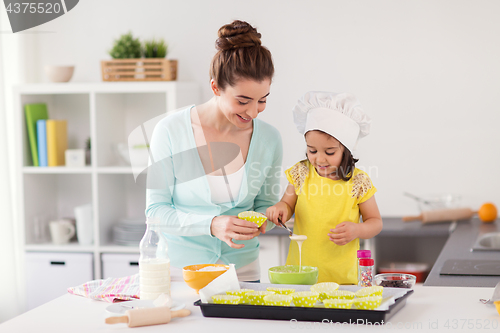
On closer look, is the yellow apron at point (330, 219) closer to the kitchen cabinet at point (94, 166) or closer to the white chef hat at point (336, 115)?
the white chef hat at point (336, 115)

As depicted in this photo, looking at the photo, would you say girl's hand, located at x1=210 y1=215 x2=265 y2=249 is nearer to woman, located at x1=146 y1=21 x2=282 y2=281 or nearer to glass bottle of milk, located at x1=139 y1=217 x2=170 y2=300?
woman, located at x1=146 y1=21 x2=282 y2=281

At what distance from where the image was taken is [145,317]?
1.23 metres

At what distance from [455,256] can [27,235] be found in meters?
2.39

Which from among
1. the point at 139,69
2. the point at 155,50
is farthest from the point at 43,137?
the point at 155,50

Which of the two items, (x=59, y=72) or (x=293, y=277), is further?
(x=59, y=72)

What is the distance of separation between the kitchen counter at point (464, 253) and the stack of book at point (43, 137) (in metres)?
2.23

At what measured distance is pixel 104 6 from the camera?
341cm

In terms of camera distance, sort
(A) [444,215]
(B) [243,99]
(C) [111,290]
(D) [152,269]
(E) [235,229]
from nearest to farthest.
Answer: (D) [152,269]
(C) [111,290]
(E) [235,229]
(B) [243,99]
(A) [444,215]

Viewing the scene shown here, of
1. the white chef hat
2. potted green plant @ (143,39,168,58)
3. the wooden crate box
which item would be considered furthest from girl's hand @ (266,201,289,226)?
potted green plant @ (143,39,168,58)

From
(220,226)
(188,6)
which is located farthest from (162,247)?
(188,6)

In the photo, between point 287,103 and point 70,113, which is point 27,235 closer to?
point 70,113

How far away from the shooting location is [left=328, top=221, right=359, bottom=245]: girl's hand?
5.63 ft

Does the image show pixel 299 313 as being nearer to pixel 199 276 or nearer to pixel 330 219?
pixel 199 276

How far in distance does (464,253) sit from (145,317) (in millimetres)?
1451
